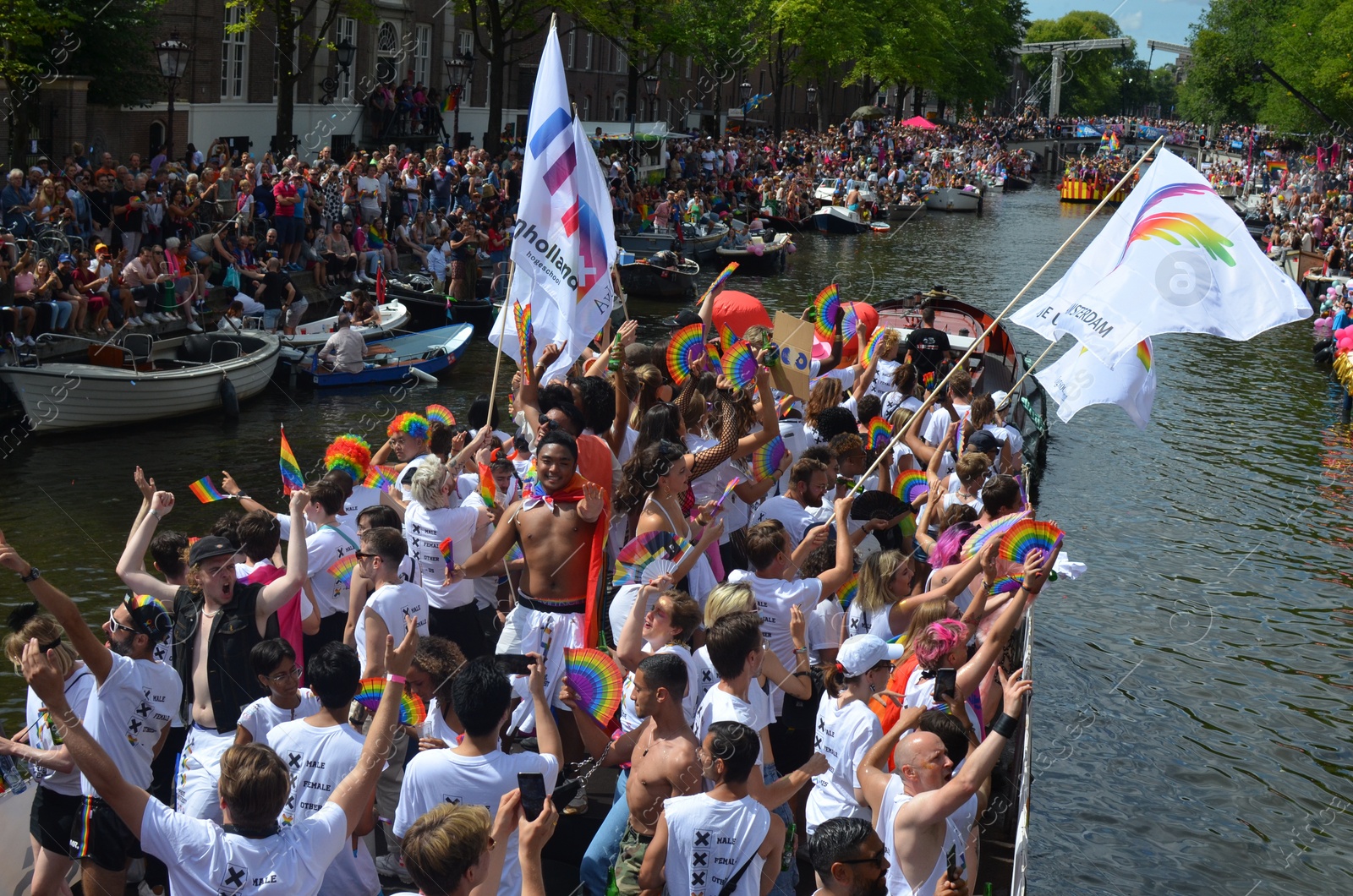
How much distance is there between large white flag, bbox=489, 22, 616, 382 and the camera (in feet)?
28.0

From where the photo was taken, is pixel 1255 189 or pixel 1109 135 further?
pixel 1109 135

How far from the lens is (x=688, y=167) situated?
4331cm

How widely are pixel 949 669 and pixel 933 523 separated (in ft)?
10.3

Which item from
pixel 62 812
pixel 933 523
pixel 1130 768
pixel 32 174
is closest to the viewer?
pixel 62 812

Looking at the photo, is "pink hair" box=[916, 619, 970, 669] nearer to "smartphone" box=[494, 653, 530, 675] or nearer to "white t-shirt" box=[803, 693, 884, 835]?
"white t-shirt" box=[803, 693, 884, 835]

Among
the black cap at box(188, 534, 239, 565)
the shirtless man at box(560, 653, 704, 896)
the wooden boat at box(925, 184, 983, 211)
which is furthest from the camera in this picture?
the wooden boat at box(925, 184, 983, 211)

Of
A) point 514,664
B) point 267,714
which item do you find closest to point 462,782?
point 514,664

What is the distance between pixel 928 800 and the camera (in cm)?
461

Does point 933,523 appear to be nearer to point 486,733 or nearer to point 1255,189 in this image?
point 486,733

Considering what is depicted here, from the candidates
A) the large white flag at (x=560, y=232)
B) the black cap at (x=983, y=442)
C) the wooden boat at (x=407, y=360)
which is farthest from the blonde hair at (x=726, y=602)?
the wooden boat at (x=407, y=360)

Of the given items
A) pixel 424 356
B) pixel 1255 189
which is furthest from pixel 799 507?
pixel 1255 189

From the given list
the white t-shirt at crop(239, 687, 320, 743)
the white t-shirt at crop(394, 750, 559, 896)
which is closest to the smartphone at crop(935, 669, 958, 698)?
the white t-shirt at crop(394, 750, 559, 896)

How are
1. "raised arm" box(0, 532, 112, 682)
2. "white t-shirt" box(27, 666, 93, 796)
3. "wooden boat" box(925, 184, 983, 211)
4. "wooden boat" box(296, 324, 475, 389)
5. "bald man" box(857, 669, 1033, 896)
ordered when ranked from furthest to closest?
"wooden boat" box(925, 184, 983, 211) → "wooden boat" box(296, 324, 475, 389) → "white t-shirt" box(27, 666, 93, 796) → "raised arm" box(0, 532, 112, 682) → "bald man" box(857, 669, 1033, 896)

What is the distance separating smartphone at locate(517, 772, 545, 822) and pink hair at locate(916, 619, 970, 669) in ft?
6.59
